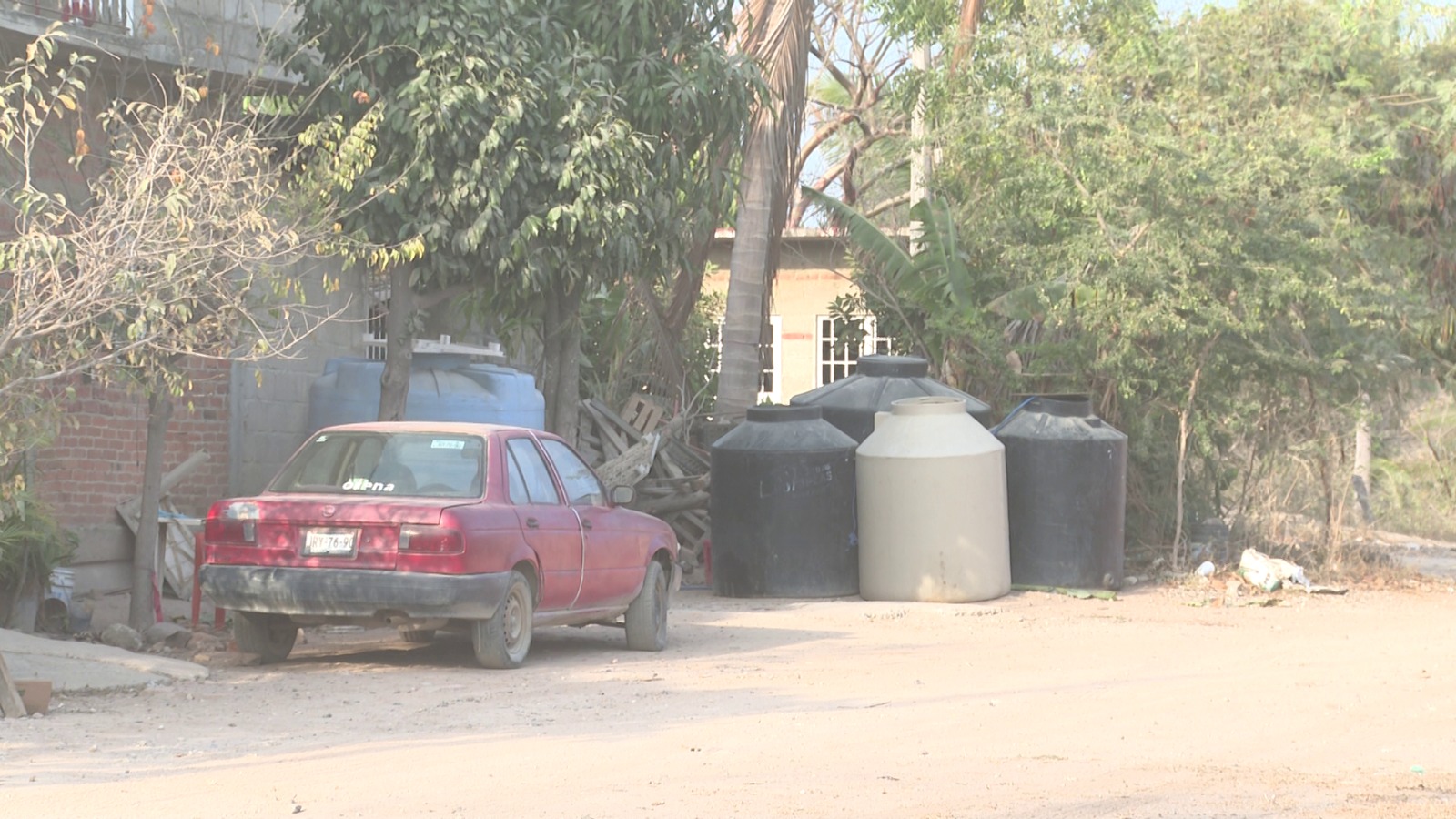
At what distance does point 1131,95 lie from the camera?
67.3 feet

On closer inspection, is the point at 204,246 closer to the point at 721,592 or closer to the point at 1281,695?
the point at 1281,695

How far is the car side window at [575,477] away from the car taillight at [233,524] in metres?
2.16

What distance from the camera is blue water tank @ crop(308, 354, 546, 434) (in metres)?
15.9

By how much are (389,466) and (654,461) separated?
9.47 meters

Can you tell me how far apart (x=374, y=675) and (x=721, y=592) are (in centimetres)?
689

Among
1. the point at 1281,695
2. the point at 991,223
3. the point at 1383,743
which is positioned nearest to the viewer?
the point at 1383,743

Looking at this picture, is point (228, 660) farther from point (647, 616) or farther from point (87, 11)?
point (87, 11)

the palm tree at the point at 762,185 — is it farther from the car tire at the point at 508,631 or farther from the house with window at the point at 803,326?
the house with window at the point at 803,326

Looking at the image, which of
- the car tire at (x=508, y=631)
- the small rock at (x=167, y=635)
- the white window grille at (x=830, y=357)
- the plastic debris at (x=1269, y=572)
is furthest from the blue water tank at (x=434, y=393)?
the white window grille at (x=830, y=357)

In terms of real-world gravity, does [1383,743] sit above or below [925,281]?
below

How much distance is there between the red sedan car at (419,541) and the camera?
998cm

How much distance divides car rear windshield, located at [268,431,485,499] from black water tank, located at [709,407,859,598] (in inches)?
241

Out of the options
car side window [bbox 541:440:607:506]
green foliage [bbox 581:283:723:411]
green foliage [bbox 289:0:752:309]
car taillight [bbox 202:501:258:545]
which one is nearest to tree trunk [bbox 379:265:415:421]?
green foliage [bbox 289:0:752:309]

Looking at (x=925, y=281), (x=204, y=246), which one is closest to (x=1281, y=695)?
(x=204, y=246)
